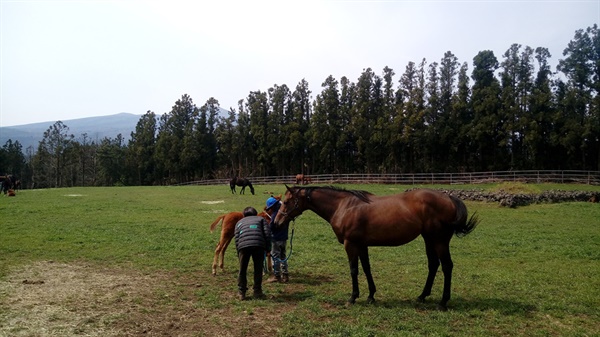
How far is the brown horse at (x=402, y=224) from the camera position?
7629 mm

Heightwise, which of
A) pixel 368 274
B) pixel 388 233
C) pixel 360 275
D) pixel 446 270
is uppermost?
pixel 388 233

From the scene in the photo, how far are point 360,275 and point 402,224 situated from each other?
2.76 meters

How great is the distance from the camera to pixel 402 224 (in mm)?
7703

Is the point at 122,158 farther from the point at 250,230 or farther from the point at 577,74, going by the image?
the point at 250,230

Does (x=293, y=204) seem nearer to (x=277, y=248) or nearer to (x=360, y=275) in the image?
(x=277, y=248)

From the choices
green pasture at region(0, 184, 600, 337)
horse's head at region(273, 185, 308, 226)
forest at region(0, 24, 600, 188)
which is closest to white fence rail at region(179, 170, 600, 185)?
forest at region(0, 24, 600, 188)

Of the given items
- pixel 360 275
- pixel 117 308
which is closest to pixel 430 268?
pixel 360 275

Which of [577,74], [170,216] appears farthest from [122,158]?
[577,74]

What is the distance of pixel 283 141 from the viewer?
6322 cm

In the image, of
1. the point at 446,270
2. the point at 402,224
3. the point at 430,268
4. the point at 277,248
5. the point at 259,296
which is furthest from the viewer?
the point at 277,248

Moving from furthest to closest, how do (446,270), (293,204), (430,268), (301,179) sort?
(301,179) → (293,204) → (430,268) → (446,270)

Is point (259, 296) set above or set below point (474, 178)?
below

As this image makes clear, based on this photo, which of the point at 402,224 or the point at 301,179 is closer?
the point at 402,224

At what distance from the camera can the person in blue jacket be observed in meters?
9.33
